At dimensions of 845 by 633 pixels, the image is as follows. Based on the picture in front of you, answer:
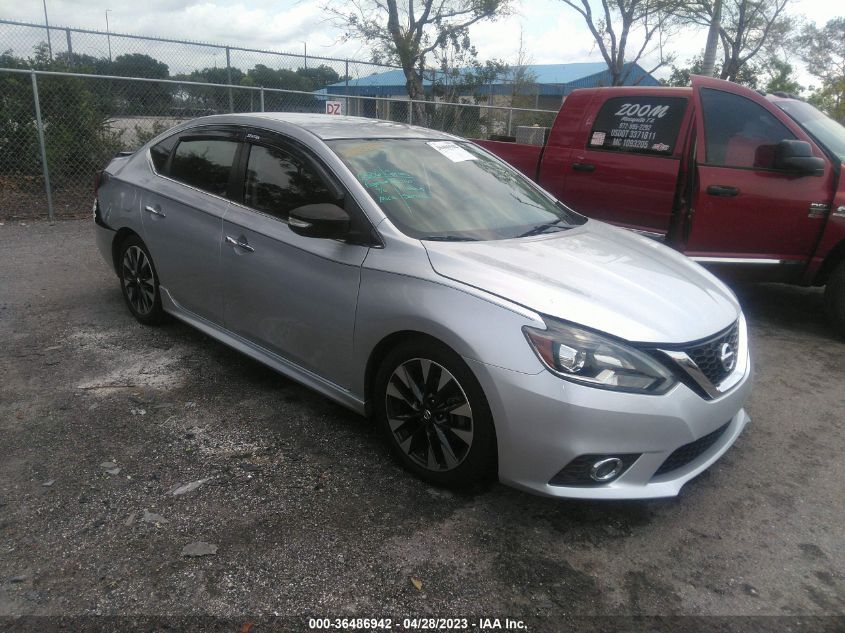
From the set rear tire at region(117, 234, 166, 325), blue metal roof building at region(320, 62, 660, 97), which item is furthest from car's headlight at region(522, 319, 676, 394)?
blue metal roof building at region(320, 62, 660, 97)

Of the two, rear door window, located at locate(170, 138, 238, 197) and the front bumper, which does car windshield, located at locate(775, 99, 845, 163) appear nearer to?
the front bumper

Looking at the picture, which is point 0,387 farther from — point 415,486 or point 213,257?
point 415,486

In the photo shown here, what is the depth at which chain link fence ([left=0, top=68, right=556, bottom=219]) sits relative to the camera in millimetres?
9123

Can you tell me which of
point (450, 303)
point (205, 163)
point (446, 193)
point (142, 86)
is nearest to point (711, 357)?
point (450, 303)

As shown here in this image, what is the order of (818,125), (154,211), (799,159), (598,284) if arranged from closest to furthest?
(598,284)
(154,211)
(799,159)
(818,125)

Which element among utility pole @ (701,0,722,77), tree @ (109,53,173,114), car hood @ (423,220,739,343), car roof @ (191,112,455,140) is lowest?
car hood @ (423,220,739,343)

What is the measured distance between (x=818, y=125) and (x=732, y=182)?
128cm

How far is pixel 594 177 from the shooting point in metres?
5.86

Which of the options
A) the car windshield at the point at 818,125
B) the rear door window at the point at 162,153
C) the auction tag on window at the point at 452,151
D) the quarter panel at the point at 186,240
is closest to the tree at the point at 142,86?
the rear door window at the point at 162,153

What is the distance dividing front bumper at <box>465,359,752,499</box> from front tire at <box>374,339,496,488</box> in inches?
3.2

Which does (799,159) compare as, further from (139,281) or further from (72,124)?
(72,124)

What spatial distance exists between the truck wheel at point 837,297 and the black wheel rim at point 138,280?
205 inches

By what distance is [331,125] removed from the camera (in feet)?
12.5

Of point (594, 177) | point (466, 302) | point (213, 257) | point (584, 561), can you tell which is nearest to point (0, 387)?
point (213, 257)
